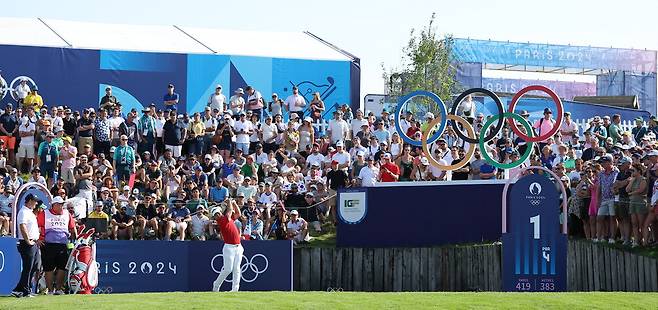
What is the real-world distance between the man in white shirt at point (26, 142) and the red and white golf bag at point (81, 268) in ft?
30.7

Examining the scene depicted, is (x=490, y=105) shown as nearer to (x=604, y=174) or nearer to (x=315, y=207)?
(x=315, y=207)

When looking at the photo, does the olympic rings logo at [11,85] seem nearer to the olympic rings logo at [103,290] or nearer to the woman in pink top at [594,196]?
the olympic rings logo at [103,290]

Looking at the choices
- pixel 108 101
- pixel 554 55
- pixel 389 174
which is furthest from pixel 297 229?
pixel 554 55

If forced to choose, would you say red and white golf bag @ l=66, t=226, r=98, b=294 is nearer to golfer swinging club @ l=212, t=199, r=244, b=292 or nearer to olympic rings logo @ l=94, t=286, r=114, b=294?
golfer swinging club @ l=212, t=199, r=244, b=292

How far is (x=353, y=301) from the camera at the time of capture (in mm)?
17656

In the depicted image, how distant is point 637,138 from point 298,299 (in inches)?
666

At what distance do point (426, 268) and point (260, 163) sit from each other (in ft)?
20.1

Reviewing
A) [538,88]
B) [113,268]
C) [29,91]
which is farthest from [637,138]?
[29,91]

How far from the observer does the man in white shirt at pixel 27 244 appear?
66.3 ft

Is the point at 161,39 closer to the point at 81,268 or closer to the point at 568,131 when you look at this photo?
the point at 568,131

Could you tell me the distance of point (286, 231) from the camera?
1103 inches

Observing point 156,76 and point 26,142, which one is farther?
point 156,76

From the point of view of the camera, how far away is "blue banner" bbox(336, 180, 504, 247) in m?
26.7

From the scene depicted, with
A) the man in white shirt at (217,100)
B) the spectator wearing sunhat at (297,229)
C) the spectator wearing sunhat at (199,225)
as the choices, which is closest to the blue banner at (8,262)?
the spectator wearing sunhat at (199,225)
